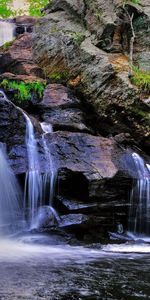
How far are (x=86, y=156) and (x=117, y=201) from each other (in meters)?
1.36

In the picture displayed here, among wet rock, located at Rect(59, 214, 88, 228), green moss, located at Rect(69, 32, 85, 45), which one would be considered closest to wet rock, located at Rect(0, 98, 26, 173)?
wet rock, located at Rect(59, 214, 88, 228)

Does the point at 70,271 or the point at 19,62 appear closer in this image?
the point at 70,271

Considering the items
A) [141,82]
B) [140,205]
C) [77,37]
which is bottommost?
[140,205]

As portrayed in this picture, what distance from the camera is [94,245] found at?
319 inches

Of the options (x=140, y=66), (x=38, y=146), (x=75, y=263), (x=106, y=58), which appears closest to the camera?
(x=75, y=263)

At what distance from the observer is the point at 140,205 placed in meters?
9.70

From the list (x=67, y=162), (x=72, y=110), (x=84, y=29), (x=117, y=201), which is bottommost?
(x=117, y=201)

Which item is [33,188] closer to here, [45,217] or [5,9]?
[45,217]

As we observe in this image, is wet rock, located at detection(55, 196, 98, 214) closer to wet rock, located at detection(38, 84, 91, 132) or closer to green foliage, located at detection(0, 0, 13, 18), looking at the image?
wet rock, located at detection(38, 84, 91, 132)

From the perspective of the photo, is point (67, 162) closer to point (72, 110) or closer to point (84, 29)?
point (72, 110)

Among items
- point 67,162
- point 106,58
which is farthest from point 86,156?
point 106,58

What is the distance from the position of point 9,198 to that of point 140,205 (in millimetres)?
3222

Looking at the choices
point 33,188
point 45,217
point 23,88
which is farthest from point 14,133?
point 45,217

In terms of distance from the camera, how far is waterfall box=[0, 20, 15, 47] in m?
18.7
